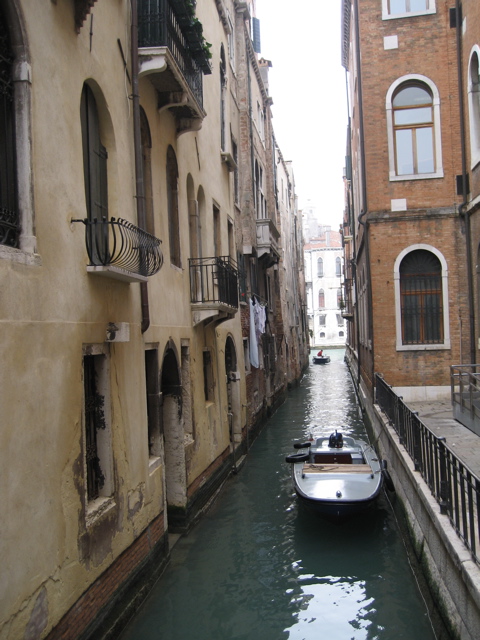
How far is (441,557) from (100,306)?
13.3 ft

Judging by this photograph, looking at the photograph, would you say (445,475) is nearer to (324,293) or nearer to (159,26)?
(159,26)

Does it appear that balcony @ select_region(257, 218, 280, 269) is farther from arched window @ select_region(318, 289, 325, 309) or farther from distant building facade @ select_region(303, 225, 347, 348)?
arched window @ select_region(318, 289, 325, 309)

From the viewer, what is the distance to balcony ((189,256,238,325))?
32.6 feet

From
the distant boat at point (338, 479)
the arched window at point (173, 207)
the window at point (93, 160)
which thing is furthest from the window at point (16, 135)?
the distant boat at point (338, 479)

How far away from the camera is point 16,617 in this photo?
405 centimetres

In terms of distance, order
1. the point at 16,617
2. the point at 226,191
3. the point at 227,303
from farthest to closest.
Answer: the point at 226,191
the point at 227,303
the point at 16,617

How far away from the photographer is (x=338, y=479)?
9391 millimetres

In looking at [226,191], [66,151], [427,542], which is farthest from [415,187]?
[66,151]

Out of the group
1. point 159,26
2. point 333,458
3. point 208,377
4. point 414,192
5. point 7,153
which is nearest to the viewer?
point 7,153

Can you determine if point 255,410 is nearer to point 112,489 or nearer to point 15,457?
point 112,489

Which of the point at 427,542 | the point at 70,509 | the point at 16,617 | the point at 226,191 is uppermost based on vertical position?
the point at 226,191

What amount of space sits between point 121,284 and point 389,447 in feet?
21.2

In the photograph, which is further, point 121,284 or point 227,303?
point 227,303

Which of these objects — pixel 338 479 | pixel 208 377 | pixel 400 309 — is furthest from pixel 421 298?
pixel 338 479
